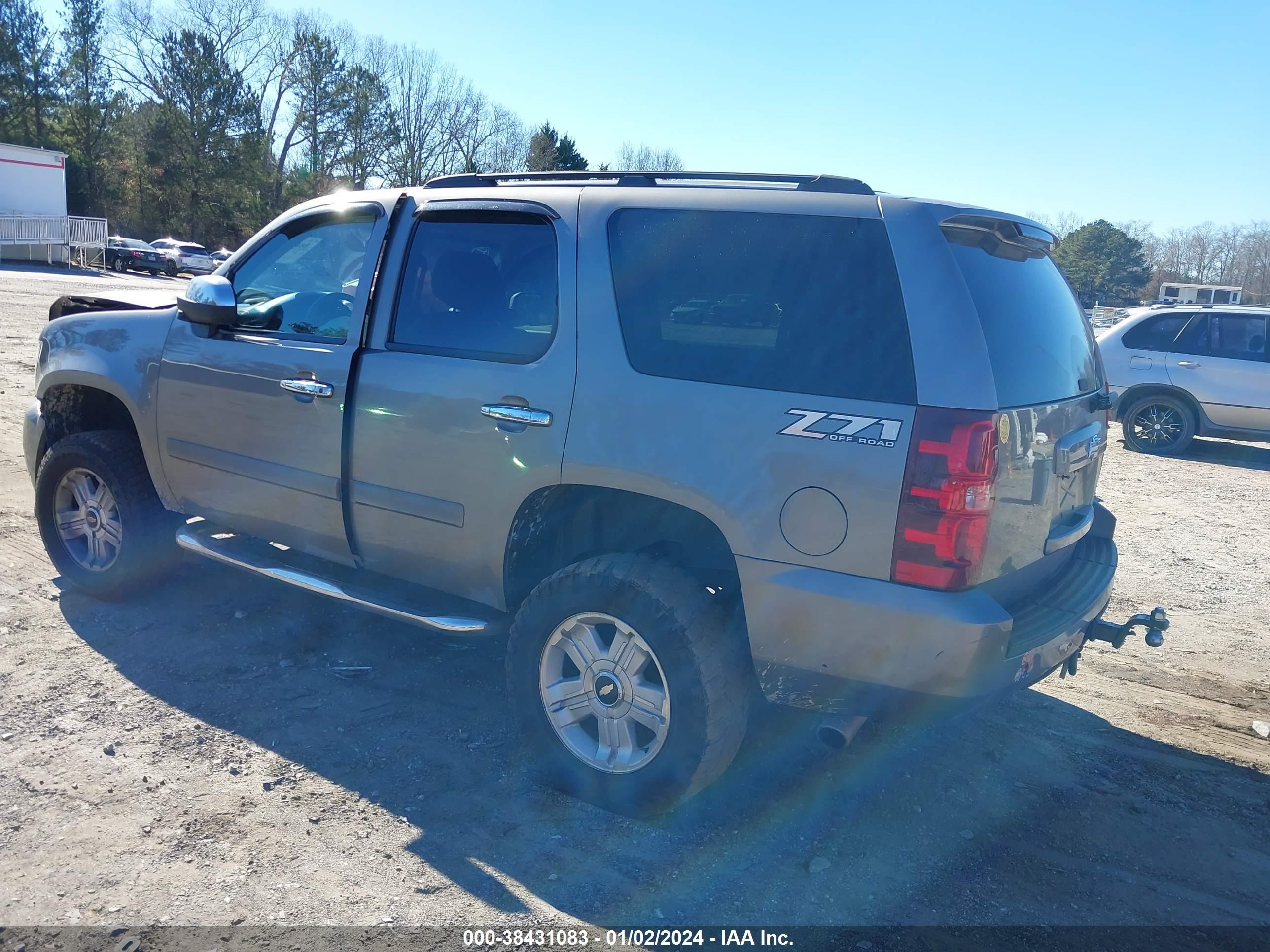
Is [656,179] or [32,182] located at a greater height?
[32,182]

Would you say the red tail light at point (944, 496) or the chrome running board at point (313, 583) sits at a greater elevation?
the red tail light at point (944, 496)

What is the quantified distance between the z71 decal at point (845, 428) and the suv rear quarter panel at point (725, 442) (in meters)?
0.02

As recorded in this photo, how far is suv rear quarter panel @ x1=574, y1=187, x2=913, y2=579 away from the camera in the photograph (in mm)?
2854

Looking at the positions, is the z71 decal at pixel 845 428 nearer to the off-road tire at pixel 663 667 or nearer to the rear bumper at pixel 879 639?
the rear bumper at pixel 879 639

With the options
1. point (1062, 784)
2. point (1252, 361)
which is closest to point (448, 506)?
point (1062, 784)

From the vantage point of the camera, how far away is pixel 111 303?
516 cm

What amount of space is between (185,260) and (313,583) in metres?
39.5

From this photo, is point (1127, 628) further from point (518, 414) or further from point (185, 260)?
point (185, 260)

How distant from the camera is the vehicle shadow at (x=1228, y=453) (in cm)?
1141

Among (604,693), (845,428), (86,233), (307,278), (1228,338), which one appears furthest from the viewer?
(86,233)

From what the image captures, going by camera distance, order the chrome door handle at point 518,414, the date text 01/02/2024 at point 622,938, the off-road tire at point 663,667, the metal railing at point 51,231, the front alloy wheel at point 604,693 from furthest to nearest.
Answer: the metal railing at point 51,231 → the chrome door handle at point 518,414 → the front alloy wheel at point 604,693 → the off-road tire at point 663,667 → the date text 01/02/2024 at point 622,938

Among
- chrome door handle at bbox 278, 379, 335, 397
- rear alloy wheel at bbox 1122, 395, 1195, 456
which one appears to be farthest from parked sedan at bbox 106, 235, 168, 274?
chrome door handle at bbox 278, 379, 335, 397

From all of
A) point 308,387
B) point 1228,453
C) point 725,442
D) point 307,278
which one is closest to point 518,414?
point 725,442

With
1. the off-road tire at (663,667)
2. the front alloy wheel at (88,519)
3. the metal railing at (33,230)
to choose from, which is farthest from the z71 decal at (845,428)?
the metal railing at (33,230)
